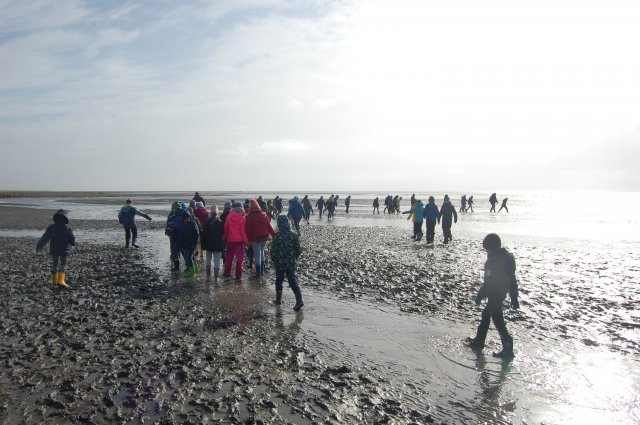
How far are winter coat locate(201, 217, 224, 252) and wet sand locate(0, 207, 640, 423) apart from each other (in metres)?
1.18

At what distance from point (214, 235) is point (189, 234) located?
81 cm

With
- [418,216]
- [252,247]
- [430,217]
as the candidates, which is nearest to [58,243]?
[252,247]

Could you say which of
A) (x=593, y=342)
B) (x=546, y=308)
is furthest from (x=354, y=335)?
(x=546, y=308)

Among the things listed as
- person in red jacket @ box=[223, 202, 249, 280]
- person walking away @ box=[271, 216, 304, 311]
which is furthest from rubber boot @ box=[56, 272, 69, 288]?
person walking away @ box=[271, 216, 304, 311]

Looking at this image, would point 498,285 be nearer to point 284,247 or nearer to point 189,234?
point 284,247

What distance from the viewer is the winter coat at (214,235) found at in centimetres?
1318

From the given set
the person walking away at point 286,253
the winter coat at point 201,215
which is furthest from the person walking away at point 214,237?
the person walking away at point 286,253

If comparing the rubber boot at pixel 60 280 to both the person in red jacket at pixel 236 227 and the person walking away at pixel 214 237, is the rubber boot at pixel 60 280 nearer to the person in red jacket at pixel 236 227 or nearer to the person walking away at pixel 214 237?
the person walking away at pixel 214 237

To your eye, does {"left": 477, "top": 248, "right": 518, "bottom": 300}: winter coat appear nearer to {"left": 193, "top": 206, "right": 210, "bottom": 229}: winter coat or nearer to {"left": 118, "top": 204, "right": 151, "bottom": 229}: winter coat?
{"left": 193, "top": 206, "right": 210, "bottom": 229}: winter coat

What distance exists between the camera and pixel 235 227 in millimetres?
12828

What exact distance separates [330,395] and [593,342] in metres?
5.54

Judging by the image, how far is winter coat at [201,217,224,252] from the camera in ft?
43.2

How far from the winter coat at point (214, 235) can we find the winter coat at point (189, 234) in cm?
36

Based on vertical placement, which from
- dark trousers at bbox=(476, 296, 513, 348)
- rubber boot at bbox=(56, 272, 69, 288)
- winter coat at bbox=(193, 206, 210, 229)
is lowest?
rubber boot at bbox=(56, 272, 69, 288)
